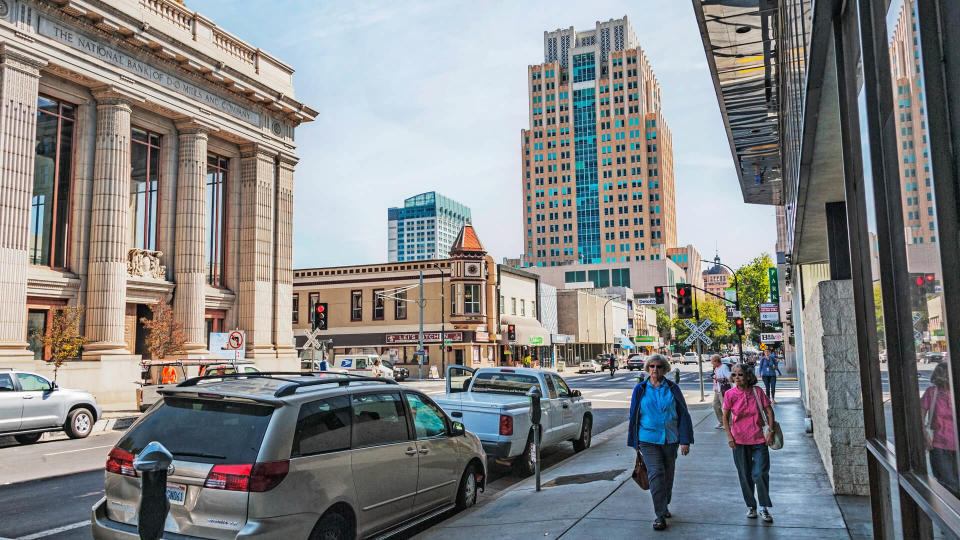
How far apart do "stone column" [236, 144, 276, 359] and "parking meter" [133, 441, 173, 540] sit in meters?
32.1

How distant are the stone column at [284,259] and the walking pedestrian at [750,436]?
31.3m

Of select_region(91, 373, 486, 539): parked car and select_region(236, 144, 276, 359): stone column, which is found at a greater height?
select_region(236, 144, 276, 359): stone column

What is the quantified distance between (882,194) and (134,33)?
1197 inches

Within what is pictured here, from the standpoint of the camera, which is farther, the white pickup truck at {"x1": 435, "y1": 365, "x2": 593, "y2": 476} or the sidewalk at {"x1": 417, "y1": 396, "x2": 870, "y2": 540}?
the white pickup truck at {"x1": 435, "y1": 365, "x2": 593, "y2": 476}

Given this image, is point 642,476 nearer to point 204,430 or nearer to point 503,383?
point 204,430

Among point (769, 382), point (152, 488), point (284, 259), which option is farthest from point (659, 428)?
point (284, 259)

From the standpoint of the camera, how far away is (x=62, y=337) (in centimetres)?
2408

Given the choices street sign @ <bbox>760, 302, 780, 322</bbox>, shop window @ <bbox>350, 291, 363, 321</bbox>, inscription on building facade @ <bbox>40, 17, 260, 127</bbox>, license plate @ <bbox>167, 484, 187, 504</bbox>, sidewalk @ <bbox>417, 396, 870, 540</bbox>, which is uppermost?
inscription on building facade @ <bbox>40, 17, 260, 127</bbox>

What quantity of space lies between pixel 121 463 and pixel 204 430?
Result: 31.4 inches

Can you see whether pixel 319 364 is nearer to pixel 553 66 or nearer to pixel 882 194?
pixel 882 194

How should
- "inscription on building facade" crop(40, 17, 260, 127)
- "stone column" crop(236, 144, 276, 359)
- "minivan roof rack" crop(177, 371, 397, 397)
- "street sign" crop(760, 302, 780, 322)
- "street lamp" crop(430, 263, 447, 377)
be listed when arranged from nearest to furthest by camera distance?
"minivan roof rack" crop(177, 371, 397, 397) < "inscription on building facade" crop(40, 17, 260, 127) < "stone column" crop(236, 144, 276, 359) < "street sign" crop(760, 302, 780, 322) < "street lamp" crop(430, 263, 447, 377)

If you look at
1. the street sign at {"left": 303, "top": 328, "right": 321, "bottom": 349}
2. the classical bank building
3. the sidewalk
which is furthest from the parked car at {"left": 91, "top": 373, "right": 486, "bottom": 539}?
the classical bank building

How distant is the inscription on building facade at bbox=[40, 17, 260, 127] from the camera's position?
25.5 meters

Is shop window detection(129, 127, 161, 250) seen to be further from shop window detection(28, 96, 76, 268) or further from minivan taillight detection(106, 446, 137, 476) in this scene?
minivan taillight detection(106, 446, 137, 476)
